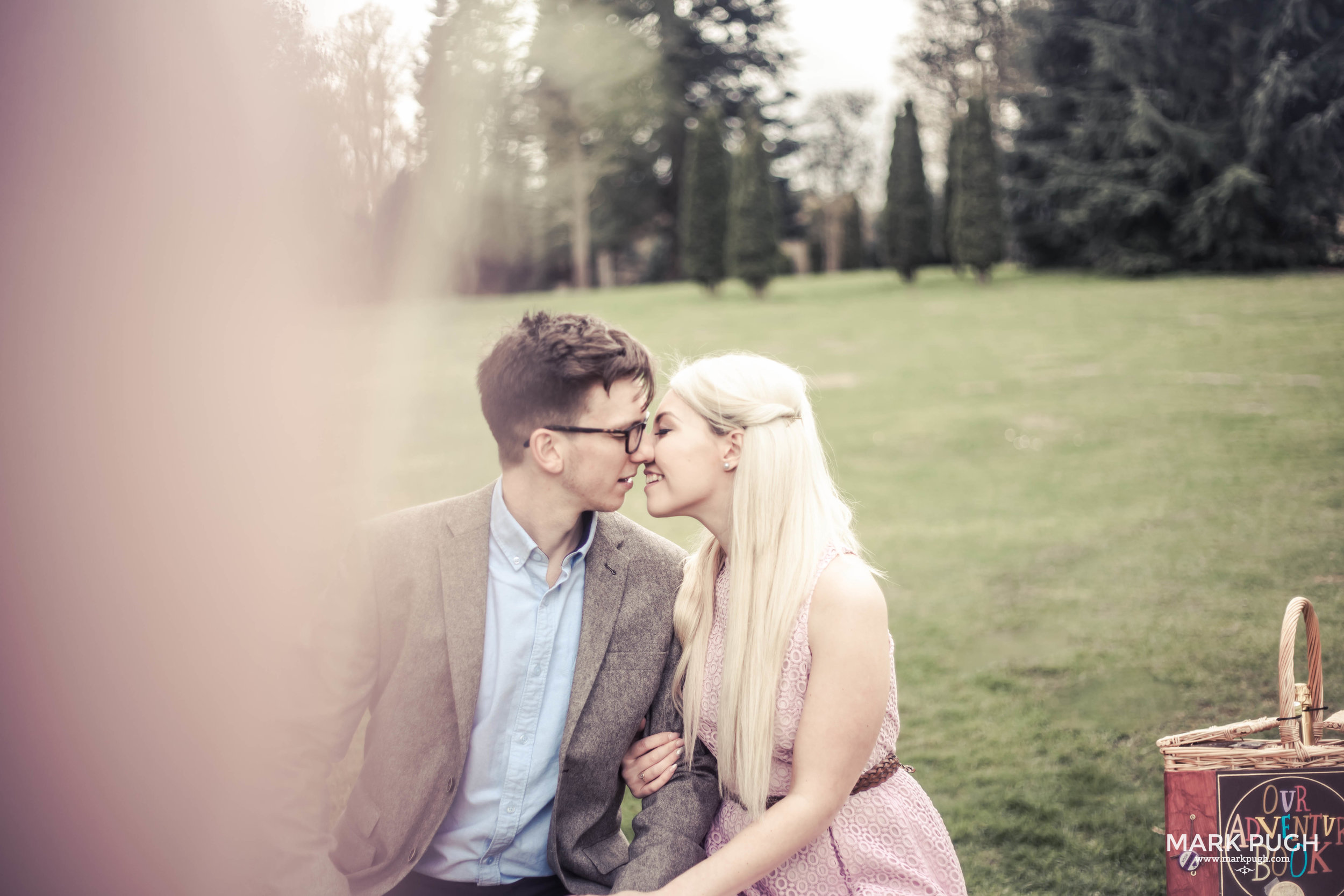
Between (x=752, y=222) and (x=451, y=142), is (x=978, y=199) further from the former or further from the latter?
(x=451, y=142)

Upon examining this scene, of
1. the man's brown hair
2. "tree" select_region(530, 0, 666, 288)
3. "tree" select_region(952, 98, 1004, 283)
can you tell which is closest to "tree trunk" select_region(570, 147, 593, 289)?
"tree" select_region(530, 0, 666, 288)

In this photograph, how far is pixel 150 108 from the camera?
1.27 metres

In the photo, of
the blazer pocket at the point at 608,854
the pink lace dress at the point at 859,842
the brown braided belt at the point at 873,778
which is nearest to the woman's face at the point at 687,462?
the pink lace dress at the point at 859,842

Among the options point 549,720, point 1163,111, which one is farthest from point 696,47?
point 549,720

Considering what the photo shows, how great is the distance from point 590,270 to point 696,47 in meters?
8.27

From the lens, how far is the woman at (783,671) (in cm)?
196

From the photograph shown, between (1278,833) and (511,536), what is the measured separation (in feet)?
6.05

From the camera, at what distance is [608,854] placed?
2270 millimetres

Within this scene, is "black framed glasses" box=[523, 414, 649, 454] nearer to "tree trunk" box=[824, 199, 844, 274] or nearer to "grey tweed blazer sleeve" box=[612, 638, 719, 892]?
"grey tweed blazer sleeve" box=[612, 638, 719, 892]

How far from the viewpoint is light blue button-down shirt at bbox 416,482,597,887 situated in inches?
86.3

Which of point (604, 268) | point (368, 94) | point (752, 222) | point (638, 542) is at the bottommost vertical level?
point (638, 542)

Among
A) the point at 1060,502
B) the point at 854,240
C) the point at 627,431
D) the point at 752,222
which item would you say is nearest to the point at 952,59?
the point at 854,240

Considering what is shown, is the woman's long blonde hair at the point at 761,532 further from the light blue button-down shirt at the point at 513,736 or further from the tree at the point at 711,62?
the tree at the point at 711,62

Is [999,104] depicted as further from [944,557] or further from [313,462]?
[313,462]
